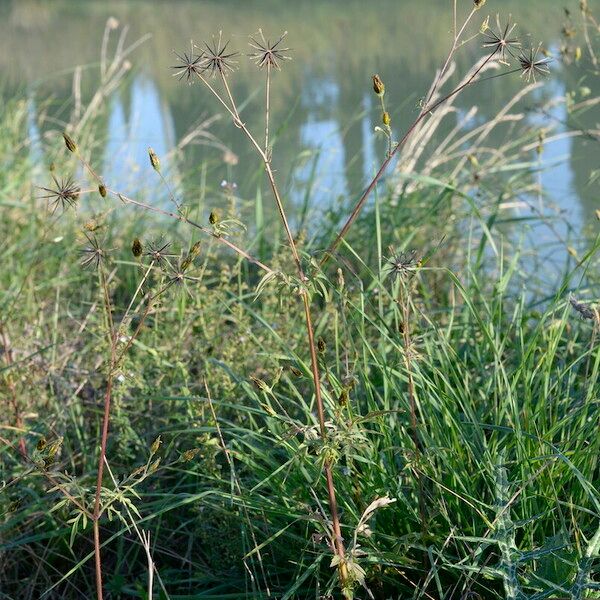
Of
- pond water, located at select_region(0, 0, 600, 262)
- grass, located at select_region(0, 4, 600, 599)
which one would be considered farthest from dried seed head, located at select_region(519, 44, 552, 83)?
pond water, located at select_region(0, 0, 600, 262)

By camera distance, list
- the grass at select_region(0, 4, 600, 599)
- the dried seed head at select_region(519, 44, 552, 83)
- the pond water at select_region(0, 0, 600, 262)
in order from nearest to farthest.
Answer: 1. the dried seed head at select_region(519, 44, 552, 83)
2. the grass at select_region(0, 4, 600, 599)
3. the pond water at select_region(0, 0, 600, 262)

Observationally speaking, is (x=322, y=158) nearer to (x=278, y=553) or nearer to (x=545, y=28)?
(x=545, y=28)

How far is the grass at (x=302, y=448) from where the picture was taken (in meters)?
1.29

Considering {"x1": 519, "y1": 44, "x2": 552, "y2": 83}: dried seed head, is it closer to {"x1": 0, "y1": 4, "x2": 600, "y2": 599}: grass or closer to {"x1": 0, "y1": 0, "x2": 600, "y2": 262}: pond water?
{"x1": 0, "y1": 4, "x2": 600, "y2": 599}: grass

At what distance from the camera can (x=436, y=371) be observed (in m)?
1.49

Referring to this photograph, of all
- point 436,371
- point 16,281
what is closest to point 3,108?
point 16,281

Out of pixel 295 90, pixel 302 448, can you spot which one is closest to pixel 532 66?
pixel 302 448

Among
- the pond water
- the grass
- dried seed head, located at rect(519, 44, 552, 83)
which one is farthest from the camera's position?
the pond water

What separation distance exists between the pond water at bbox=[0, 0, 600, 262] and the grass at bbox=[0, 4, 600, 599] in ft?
1.85

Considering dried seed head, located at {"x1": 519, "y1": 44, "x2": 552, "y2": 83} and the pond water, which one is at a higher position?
dried seed head, located at {"x1": 519, "y1": 44, "x2": 552, "y2": 83}

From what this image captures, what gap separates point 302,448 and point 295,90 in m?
5.19

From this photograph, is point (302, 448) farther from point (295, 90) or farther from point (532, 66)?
point (295, 90)

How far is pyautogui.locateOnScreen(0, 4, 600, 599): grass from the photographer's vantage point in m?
1.29

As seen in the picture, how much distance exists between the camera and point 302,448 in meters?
1.28
